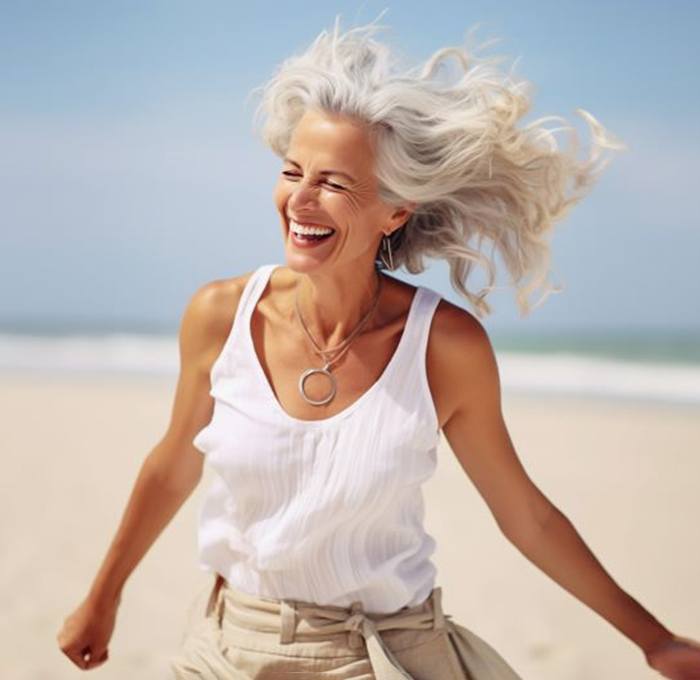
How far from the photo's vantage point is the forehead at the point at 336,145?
262 centimetres

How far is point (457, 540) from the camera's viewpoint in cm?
758

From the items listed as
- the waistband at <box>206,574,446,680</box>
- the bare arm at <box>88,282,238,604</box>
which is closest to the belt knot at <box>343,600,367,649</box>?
the waistband at <box>206,574,446,680</box>

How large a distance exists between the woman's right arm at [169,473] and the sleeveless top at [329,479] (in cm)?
7

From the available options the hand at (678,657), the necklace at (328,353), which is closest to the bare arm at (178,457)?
the necklace at (328,353)

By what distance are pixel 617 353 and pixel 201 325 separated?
2115 centimetres

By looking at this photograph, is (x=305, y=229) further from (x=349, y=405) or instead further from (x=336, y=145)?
(x=349, y=405)

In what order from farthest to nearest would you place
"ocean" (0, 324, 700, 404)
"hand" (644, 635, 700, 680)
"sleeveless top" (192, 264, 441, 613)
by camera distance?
"ocean" (0, 324, 700, 404) < "hand" (644, 635, 700, 680) < "sleeveless top" (192, 264, 441, 613)

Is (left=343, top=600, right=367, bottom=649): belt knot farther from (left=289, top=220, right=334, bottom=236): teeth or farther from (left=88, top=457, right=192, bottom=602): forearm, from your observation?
(left=289, top=220, right=334, bottom=236): teeth

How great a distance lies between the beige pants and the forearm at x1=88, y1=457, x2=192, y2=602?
0.85 feet

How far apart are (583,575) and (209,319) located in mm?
→ 1009

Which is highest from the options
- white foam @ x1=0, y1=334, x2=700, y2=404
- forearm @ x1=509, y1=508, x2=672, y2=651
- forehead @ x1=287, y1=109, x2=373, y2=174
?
white foam @ x1=0, y1=334, x2=700, y2=404

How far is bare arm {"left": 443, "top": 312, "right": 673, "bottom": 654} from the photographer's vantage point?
8.70 feet

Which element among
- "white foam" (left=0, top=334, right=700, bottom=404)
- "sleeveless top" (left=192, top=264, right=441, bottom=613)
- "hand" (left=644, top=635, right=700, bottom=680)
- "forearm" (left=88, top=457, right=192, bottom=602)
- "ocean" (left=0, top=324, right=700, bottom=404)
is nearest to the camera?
"sleeveless top" (left=192, top=264, right=441, bottom=613)

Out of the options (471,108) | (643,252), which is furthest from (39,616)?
(643,252)
